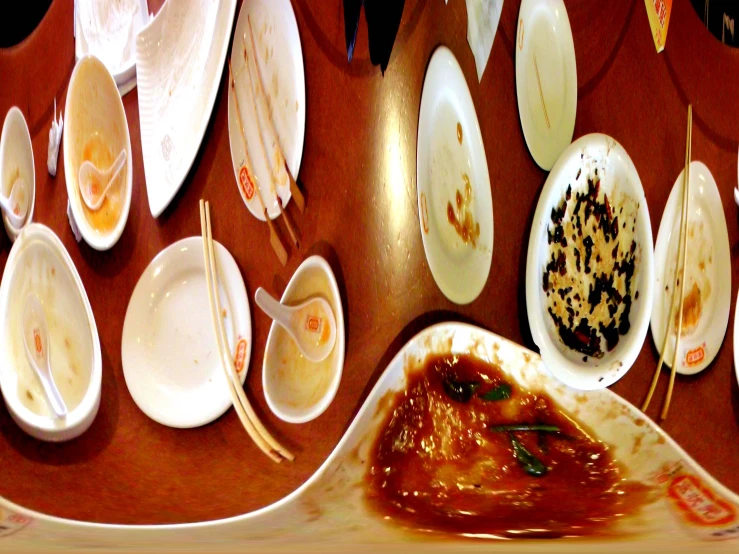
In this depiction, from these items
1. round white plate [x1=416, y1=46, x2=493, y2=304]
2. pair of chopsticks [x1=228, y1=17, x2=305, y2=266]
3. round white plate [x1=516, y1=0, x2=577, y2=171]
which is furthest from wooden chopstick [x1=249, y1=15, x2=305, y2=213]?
round white plate [x1=516, y1=0, x2=577, y2=171]

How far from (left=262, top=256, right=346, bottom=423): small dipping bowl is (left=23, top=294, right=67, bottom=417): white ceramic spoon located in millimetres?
153

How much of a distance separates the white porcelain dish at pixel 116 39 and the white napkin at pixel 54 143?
0.05 meters

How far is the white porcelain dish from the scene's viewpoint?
53 cm

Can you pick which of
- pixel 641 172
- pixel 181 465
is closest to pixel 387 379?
pixel 181 465

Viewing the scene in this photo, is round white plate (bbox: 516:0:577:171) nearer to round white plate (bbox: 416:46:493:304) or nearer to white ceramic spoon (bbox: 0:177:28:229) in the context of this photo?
round white plate (bbox: 416:46:493:304)

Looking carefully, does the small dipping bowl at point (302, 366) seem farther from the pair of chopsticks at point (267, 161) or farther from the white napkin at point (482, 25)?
the white napkin at point (482, 25)

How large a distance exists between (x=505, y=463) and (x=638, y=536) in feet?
0.41

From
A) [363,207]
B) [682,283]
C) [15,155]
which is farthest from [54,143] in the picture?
[682,283]

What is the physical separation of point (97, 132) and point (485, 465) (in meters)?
0.42

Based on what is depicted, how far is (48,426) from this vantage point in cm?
48

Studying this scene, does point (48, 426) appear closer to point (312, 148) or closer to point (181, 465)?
point (181, 465)

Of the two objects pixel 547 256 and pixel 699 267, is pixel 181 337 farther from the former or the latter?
pixel 699 267

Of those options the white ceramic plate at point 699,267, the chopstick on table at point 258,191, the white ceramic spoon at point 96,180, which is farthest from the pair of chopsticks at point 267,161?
the white ceramic plate at point 699,267

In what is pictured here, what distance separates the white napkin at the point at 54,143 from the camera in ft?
1.72
